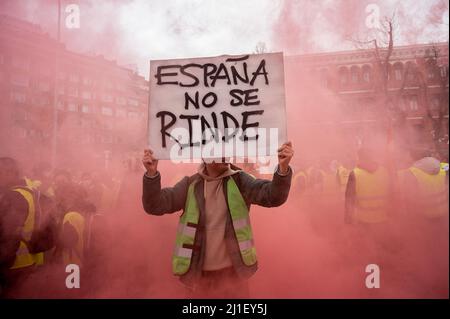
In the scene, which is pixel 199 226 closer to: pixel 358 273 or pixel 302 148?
pixel 358 273

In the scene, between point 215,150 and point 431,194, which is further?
point 431,194

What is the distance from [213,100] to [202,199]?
23.3 inches

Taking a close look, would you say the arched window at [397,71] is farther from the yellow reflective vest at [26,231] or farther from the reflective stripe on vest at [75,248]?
the yellow reflective vest at [26,231]

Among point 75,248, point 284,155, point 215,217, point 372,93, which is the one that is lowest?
point 75,248

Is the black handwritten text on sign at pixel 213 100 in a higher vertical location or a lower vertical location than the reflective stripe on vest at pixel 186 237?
higher


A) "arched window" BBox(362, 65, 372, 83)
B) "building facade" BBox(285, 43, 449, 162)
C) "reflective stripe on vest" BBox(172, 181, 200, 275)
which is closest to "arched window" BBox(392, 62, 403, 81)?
"building facade" BBox(285, 43, 449, 162)

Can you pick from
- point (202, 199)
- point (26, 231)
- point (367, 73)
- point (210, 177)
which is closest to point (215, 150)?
point (210, 177)

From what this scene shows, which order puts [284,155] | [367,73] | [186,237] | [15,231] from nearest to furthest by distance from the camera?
[284,155] → [186,237] → [15,231] → [367,73]

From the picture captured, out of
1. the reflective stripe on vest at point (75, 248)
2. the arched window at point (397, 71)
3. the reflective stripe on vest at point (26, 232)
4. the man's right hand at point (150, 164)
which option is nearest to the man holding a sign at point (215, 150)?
the man's right hand at point (150, 164)

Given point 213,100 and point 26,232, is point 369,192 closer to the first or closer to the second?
point 213,100

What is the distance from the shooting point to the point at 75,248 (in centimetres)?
294

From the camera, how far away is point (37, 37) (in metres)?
3.12

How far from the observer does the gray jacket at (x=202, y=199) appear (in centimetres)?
171
